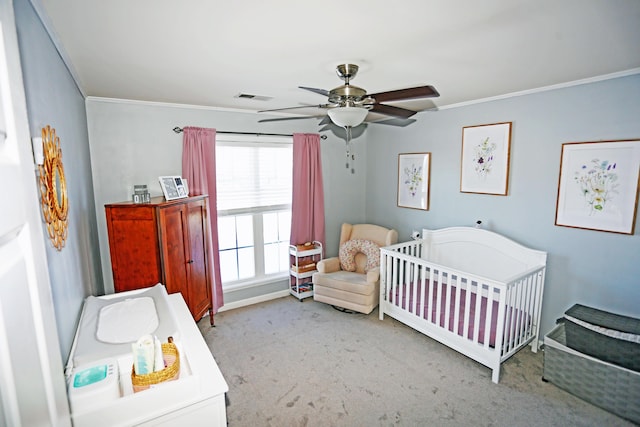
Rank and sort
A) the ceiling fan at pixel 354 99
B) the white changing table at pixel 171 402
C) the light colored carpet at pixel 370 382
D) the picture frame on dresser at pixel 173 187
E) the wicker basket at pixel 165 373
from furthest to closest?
the picture frame on dresser at pixel 173 187 < the light colored carpet at pixel 370 382 < the ceiling fan at pixel 354 99 < the wicker basket at pixel 165 373 < the white changing table at pixel 171 402

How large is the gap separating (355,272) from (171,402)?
114 inches

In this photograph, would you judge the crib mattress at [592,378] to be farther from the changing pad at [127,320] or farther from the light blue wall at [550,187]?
the changing pad at [127,320]

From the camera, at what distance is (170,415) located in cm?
126

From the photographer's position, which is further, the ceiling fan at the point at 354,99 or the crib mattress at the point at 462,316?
the crib mattress at the point at 462,316

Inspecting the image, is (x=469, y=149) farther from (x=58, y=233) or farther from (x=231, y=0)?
(x=58, y=233)

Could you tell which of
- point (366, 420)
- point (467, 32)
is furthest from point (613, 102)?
point (366, 420)

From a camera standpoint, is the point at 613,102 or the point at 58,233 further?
the point at 613,102

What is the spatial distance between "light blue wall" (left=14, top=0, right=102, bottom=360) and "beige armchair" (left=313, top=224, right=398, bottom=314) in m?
2.25

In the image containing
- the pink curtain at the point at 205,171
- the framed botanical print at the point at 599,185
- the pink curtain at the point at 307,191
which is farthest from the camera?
the pink curtain at the point at 307,191

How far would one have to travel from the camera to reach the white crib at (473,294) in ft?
8.25

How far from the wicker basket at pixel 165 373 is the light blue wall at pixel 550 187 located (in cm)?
302

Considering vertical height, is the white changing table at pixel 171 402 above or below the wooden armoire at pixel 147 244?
below

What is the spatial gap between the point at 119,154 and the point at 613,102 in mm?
4193

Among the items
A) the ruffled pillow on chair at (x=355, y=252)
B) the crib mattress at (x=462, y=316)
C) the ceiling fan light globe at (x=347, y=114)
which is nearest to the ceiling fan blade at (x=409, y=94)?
the ceiling fan light globe at (x=347, y=114)
